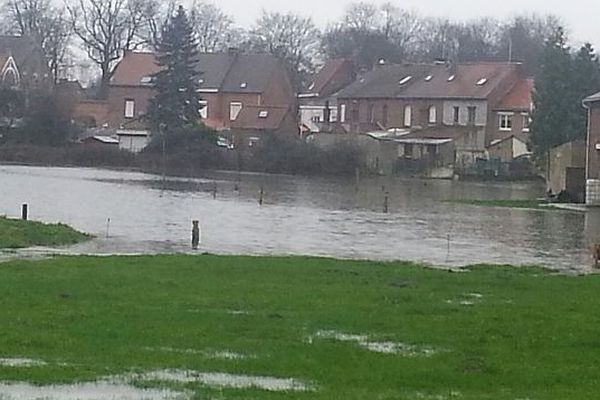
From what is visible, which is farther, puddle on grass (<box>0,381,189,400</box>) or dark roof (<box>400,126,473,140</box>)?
dark roof (<box>400,126,473,140</box>)

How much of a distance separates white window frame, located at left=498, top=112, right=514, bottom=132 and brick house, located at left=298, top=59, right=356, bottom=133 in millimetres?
23720

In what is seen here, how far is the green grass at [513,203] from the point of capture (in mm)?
60875

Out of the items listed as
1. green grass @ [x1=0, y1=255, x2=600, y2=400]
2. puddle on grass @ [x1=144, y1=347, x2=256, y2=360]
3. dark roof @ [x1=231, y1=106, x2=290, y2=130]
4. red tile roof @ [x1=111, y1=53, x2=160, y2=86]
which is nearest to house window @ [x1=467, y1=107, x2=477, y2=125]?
dark roof @ [x1=231, y1=106, x2=290, y2=130]

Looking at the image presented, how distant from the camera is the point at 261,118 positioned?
111000 millimetres

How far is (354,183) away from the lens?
8338cm

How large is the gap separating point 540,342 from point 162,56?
90711 millimetres

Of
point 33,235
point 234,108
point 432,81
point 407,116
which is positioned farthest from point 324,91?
point 33,235

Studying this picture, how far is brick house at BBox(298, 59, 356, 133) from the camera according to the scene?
124 meters

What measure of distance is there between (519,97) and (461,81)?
17.2 ft

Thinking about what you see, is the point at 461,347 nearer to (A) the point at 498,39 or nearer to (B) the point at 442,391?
(B) the point at 442,391

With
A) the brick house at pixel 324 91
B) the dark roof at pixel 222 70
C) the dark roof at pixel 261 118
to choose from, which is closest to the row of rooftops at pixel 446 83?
the brick house at pixel 324 91

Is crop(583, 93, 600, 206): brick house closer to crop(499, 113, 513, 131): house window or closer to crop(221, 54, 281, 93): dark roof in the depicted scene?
crop(499, 113, 513, 131): house window

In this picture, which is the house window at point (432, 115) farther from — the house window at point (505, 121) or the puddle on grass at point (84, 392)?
the puddle on grass at point (84, 392)

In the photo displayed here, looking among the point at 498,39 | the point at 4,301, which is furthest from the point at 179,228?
the point at 498,39
